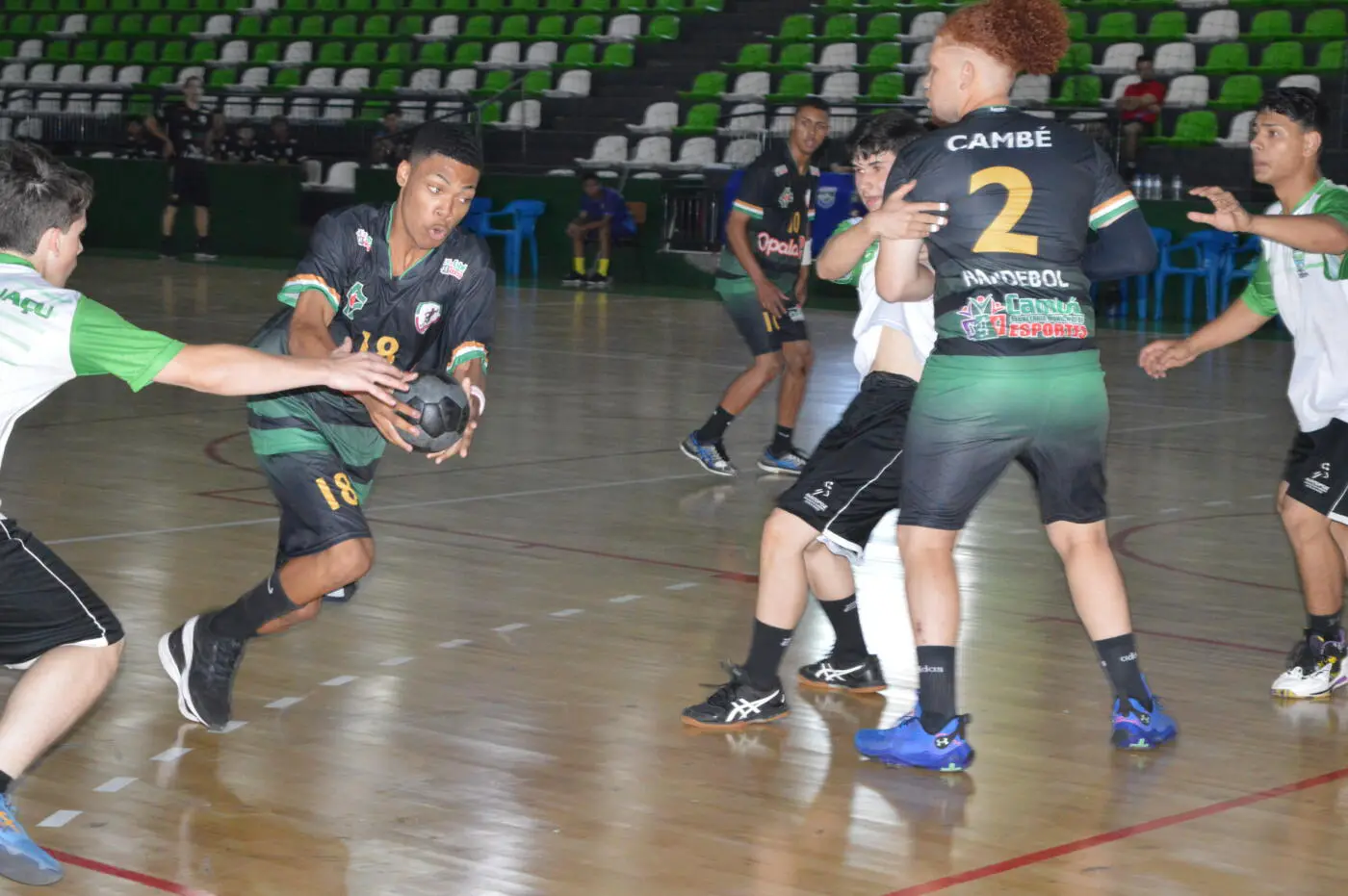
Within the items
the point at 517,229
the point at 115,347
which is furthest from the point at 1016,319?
the point at 517,229

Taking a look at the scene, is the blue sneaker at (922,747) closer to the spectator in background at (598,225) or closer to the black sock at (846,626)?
the black sock at (846,626)

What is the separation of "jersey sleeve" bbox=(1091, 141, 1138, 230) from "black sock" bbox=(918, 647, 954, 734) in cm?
115

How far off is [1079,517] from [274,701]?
231 centimetres

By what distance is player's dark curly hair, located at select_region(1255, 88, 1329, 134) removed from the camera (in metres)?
5.32

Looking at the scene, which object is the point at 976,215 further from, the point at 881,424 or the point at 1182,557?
the point at 1182,557

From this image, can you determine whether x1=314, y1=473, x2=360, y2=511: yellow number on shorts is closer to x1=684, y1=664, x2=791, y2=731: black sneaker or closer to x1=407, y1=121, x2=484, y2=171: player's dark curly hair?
x1=407, y1=121, x2=484, y2=171: player's dark curly hair

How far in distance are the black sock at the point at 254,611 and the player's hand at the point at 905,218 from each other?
6.15 ft

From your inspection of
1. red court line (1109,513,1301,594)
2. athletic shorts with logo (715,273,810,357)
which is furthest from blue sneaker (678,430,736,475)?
red court line (1109,513,1301,594)

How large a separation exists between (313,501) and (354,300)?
0.61m

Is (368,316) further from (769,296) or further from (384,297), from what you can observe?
(769,296)

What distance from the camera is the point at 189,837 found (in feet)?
13.3

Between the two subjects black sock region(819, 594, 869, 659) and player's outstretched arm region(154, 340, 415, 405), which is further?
black sock region(819, 594, 869, 659)

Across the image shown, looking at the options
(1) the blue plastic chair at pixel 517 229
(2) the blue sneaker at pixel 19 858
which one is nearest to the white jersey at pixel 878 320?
(2) the blue sneaker at pixel 19 858

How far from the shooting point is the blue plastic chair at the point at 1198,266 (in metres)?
18.5
